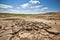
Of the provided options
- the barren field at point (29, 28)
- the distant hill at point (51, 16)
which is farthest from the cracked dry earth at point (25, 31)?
the distant hill at point (51, 16)

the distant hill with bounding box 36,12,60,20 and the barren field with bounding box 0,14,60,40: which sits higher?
the distant hill with bounding box 36,12,60,20

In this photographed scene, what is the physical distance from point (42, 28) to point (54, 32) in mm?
236

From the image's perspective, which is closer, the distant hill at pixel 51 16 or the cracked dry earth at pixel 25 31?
the cracked dry earth at pixel 25 31

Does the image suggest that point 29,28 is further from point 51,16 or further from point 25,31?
point 51,16

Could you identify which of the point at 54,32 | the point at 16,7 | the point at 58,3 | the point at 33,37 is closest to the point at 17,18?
the point at 16,7

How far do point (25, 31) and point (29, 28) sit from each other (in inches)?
3.8

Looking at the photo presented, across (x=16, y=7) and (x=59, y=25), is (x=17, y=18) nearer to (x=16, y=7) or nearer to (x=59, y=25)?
(x=16, y=7)

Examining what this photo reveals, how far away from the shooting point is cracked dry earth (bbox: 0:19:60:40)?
66.6 inches

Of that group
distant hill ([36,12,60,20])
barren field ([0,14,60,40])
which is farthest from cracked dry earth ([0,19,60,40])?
distant hill ([36,12,60,20])

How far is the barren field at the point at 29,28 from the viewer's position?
1.70 metres

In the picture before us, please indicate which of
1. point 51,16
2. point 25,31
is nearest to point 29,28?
point 25,31

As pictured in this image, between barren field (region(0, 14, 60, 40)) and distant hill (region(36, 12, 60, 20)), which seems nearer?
barren field (region(0, 14, 60, 40))

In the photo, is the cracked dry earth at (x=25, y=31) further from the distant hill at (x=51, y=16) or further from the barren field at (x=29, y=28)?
the distant hill at (x=51, y=16)

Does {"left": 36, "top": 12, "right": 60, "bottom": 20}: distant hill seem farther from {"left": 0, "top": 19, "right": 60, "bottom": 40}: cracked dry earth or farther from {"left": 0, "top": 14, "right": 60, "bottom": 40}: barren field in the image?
{"left": 0, "top": 19, "right": 60, "bottom": 40}: cracked dry earth
